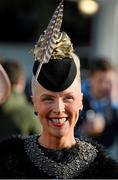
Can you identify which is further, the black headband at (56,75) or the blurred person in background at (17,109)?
the blurred person in background at (17,109)

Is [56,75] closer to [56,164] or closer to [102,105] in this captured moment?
[56,164]

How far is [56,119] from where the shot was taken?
2.88m

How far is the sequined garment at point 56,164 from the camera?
2.88 metres

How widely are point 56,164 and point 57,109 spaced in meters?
0.22

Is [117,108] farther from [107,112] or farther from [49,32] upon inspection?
[49,32]

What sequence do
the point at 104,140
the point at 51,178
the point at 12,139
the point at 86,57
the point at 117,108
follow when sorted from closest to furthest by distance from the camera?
the point at 51,178
the point at 12,139
the point at 104,140
the point at 117,108
the point at 86,57

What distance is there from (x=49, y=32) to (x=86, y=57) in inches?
388

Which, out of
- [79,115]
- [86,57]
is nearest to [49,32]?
[79,115]

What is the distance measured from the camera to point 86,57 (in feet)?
41.8

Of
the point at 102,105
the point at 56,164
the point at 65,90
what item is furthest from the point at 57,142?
the point at 102,105

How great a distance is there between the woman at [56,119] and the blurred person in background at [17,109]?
7.16ft

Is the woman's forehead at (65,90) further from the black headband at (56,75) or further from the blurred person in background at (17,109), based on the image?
the blurred person in background at (17,109)

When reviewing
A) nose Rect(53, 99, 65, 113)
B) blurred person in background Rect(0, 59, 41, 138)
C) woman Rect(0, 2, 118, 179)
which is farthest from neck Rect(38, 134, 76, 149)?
blurred person in background Rect(0, 59, 41, 138)

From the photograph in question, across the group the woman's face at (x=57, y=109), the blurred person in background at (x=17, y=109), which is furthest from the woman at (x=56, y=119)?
the blurred person in background at (x=17, y=109)
